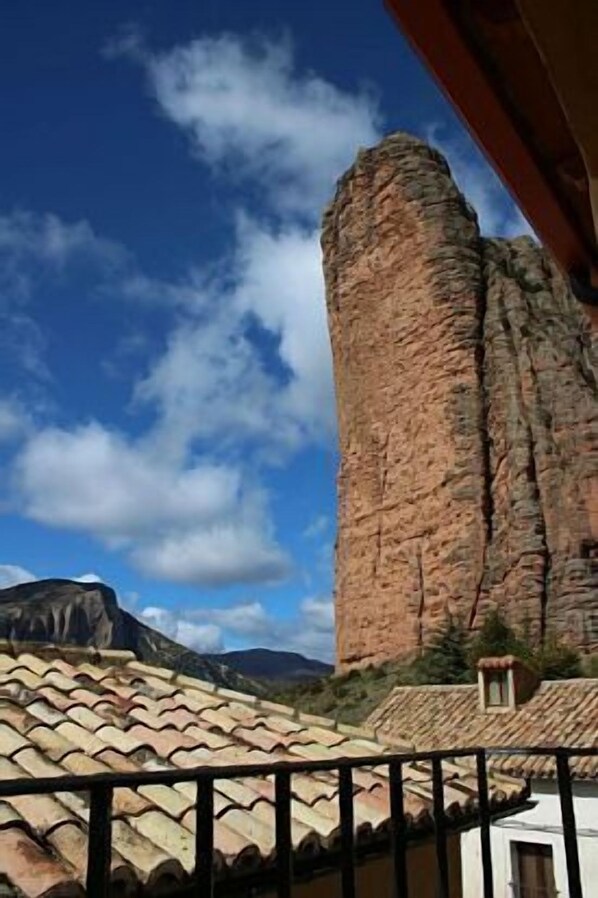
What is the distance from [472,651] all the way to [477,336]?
13060 mm

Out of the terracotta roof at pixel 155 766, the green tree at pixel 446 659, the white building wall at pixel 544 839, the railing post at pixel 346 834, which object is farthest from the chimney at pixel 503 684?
the railing post at pixel 346 834

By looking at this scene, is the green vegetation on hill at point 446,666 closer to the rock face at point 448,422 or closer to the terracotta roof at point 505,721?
the rock face at point 448,422

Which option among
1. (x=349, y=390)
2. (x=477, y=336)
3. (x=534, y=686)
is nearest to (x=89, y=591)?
(x=349, y=390)

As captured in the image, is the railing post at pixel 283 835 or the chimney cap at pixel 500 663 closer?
the railing post at pixel 283 835

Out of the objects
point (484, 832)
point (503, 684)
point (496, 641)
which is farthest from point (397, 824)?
point (496, 641)

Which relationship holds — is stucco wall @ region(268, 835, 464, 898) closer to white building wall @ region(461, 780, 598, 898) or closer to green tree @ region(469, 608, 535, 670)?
white building wall @ region(461, 780, 598, 898)

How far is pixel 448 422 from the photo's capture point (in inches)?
1305

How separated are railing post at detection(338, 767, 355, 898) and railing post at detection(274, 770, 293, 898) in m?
0.25

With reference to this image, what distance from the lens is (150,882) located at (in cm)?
254

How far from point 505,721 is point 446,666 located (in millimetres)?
12093

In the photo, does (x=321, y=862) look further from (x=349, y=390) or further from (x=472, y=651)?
(x=349, y=390)

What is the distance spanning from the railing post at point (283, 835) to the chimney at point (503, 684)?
49.0 feet

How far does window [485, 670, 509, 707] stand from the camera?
1666 cm

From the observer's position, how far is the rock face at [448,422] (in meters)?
30.1
